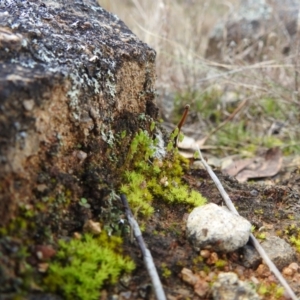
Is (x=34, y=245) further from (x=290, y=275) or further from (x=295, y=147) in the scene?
(x=295, y=147)

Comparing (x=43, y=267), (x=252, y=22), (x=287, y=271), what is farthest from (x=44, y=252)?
(x=252, y=22)

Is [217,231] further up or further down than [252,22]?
further down

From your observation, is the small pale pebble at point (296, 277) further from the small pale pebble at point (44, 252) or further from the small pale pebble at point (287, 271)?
the small pale pebble at point (44, 252)

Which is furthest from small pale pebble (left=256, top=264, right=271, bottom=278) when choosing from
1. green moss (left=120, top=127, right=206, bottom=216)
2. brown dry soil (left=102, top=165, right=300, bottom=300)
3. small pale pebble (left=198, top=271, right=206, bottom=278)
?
green moss (left=120, top=127, right=206, bottom=216)

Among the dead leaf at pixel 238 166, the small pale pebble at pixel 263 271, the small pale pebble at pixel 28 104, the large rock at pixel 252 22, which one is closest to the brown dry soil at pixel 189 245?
the small pale pebble at pixel 263 271

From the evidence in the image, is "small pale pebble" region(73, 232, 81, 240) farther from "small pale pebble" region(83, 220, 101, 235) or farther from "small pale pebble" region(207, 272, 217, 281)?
"small pale pebble" region(207, 272, 217, 281)

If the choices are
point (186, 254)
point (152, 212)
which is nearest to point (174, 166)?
point (152, 212)

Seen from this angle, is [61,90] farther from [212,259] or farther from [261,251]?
[261,251]
